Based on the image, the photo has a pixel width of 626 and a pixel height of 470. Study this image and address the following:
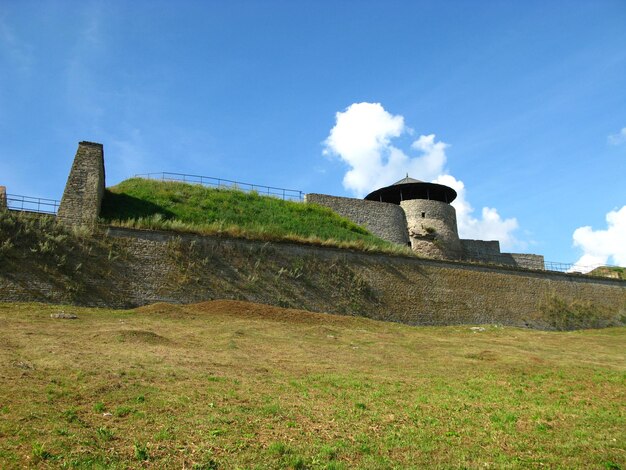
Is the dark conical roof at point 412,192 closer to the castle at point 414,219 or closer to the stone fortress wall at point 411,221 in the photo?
the castle at point 414,219

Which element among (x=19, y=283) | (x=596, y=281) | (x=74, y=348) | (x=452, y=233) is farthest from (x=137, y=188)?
(x=596, y=281)

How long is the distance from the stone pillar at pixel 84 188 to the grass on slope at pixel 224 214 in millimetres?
1121

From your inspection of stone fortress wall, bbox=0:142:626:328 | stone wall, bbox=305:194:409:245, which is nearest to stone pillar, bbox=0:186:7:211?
stone fortress wall, bbox=0:142:626:328

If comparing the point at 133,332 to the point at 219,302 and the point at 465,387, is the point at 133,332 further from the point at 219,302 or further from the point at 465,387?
the point at 465,387

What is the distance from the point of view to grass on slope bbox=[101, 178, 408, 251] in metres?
23.3

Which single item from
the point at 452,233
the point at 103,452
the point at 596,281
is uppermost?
the point at 452,233

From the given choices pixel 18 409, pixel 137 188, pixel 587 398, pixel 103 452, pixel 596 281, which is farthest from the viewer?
pixel 596 281

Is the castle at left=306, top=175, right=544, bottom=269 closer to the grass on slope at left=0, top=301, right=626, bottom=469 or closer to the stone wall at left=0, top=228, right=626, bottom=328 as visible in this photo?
the stone wall at left=0, top=228, right=626, bottom=328

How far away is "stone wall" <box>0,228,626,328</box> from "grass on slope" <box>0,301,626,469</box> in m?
2.41

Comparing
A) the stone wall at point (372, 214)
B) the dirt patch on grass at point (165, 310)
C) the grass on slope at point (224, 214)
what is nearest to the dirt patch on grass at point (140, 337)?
the dirt patch on grass at point (165, 310)

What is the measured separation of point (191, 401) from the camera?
8703 millimetres

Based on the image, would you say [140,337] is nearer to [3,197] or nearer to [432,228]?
[3,197]

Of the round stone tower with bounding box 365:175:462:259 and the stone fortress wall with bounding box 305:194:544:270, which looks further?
the round stone tower with bounding box 365:175:462:259

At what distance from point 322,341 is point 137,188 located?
16.8 meters
